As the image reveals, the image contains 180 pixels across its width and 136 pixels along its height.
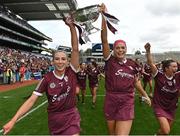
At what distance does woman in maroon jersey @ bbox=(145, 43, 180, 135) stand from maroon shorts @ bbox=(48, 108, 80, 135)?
267 cm

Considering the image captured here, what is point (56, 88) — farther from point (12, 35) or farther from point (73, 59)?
point (12, 35)

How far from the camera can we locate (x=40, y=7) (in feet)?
288

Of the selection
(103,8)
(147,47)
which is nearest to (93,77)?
(147,47)

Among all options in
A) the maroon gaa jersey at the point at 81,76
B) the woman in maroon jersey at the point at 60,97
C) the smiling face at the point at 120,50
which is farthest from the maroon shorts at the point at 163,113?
the maroon gaa jersey at the point at 81,76

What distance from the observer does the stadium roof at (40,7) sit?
271 feet

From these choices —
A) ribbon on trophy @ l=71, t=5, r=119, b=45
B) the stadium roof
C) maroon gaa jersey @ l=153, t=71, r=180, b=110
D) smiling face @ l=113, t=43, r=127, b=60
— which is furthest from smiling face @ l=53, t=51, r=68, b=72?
the stadium roof

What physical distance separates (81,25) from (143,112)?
8.94 m

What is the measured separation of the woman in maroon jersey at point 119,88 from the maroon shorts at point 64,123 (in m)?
1.35

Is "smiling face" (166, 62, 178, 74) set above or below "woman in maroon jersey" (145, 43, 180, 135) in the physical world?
above

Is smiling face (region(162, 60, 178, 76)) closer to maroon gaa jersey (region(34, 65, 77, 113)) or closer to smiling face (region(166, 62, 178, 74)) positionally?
smiling face (region(166, 62, 178, 74))

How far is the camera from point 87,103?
60.1ft

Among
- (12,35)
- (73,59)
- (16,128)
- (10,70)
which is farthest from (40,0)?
(73,59)

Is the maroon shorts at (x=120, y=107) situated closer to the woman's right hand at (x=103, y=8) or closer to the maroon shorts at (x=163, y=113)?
the maroon shorts at (x=163, y=113)

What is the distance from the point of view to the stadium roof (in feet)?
271
